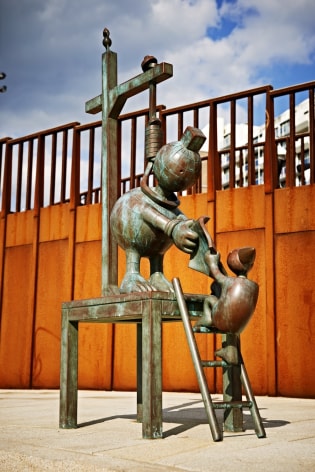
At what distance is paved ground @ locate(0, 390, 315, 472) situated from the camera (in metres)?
2.47

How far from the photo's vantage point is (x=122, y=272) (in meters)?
8.03

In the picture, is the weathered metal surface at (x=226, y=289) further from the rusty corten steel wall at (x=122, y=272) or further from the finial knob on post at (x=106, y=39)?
the rusty corten steel wall at (x=122, y=272)

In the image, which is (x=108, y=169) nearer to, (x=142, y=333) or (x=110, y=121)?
(x=110, y=121)

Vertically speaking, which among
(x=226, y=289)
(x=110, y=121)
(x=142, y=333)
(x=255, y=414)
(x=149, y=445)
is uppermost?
(x=110, y=121)

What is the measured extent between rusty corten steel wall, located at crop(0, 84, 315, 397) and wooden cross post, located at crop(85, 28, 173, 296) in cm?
314

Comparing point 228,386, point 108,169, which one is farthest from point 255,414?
point 108,169

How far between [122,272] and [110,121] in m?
3.83

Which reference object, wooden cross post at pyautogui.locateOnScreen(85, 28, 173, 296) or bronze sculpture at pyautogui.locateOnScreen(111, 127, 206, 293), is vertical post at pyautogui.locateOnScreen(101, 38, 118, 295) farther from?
bronze sculpture at pyautogui.locateOnScreen(111, 127, 206, 293)

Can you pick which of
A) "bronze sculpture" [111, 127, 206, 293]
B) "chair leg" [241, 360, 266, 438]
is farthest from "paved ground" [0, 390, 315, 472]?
"bronze sculpture" [111, 127, 206, 293]

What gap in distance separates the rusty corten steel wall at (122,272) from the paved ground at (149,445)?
7.40 ft

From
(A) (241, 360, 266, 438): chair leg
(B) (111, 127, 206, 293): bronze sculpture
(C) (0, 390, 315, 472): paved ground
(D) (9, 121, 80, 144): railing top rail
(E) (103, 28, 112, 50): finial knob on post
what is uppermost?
(D) (9, 121, 80, 144): railing top rail

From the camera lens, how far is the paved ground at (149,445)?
97.1 inches

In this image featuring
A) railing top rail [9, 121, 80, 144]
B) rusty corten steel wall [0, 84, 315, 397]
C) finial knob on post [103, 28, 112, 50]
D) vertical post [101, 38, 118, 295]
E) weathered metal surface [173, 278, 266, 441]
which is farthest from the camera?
railing top rail [9, 121, 80, 144]

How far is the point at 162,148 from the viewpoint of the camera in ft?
12.4
